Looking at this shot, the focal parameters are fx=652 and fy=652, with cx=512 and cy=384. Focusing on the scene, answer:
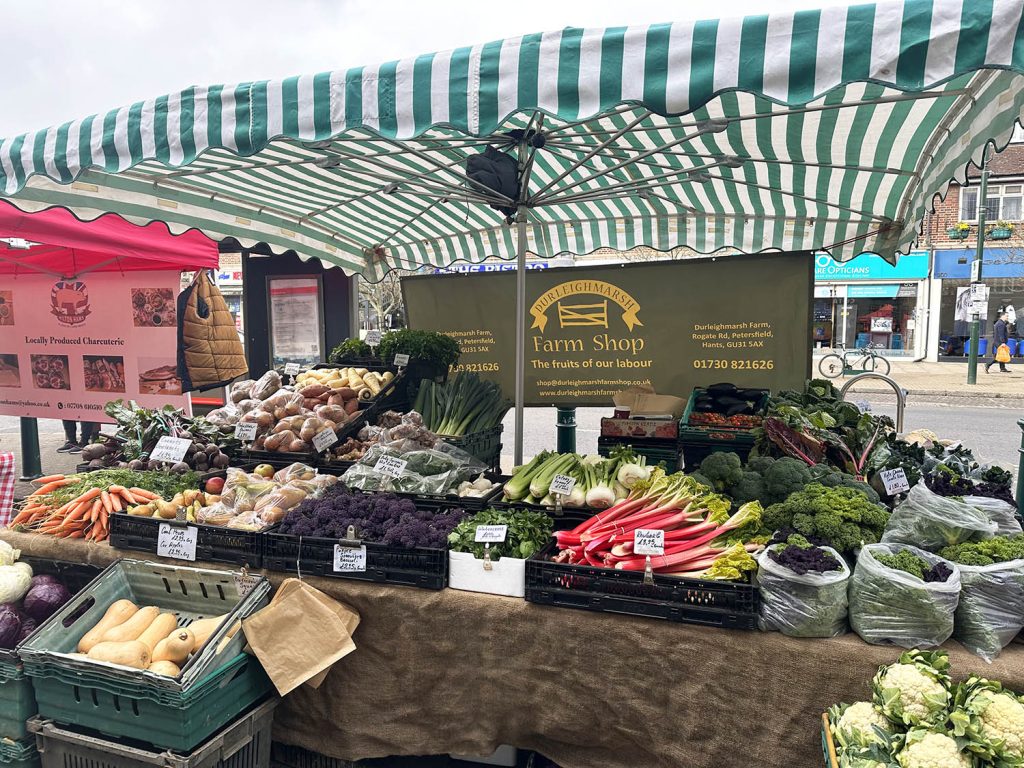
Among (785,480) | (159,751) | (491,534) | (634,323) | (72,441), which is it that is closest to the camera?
(159,751)

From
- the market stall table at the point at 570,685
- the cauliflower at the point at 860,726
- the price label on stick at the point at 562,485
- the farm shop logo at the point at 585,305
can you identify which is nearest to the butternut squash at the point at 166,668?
the market stall table at the point at 570,685

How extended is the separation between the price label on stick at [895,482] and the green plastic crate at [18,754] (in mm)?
4114

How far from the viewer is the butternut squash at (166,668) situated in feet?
8.13

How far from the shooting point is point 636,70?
7.08 ft

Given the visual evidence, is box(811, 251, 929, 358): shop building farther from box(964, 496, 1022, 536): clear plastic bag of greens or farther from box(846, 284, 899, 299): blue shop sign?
box(964, 496, 1022, 536): clear plastic bag of greens

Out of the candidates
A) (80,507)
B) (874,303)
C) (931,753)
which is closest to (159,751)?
(80,507)

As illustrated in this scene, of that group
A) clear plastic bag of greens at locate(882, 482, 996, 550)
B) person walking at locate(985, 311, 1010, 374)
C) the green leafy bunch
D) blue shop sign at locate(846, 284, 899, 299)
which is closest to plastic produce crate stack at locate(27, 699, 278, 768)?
the green leafy bunch

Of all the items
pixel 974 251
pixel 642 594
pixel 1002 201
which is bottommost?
pixel 642 594

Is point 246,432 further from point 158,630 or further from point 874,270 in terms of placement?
point 874,270

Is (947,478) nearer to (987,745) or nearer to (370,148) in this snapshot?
(987,745)

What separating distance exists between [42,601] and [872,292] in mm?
27948

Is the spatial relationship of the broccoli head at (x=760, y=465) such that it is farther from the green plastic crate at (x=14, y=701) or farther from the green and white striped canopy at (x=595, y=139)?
the green plastic crate at (x=14, y=701)

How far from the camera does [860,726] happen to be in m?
2.04

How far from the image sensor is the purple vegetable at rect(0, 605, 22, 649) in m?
2.82
